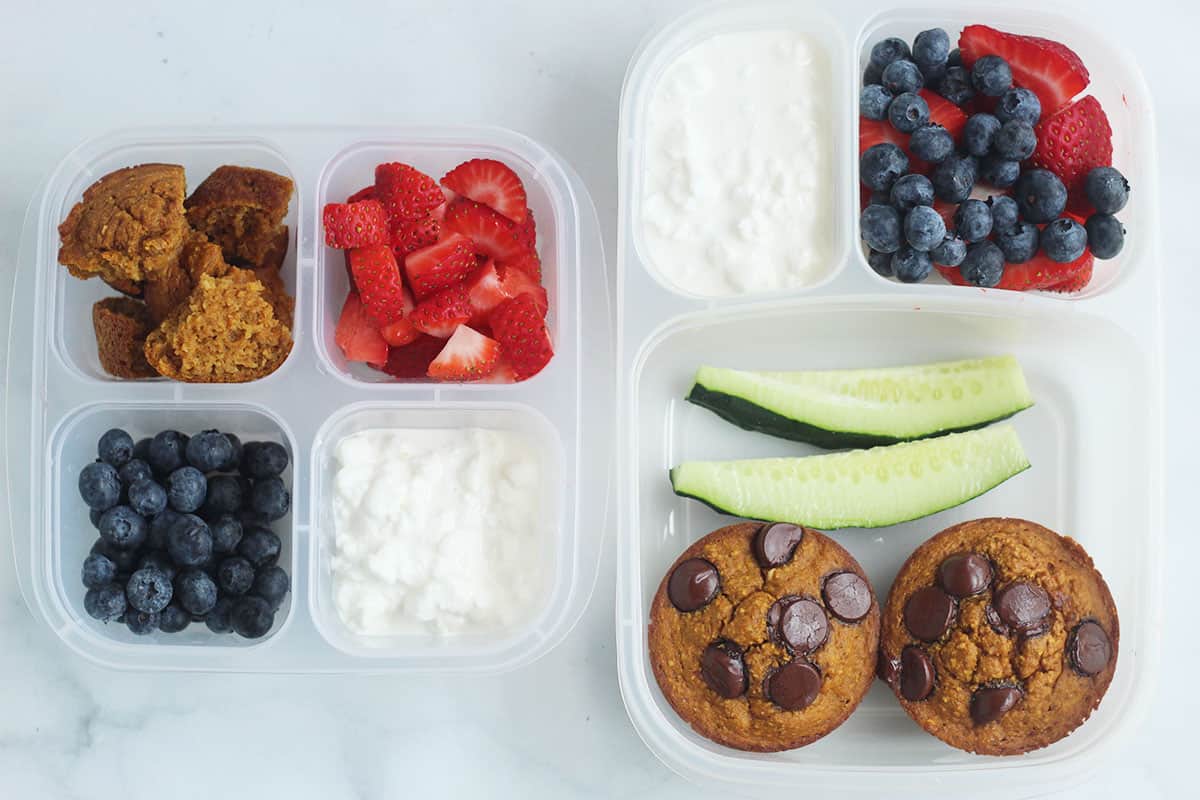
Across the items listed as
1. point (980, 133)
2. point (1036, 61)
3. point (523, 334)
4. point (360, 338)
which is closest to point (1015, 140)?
point (980, 133)

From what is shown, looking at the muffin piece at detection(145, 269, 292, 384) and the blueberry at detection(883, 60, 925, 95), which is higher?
the blueberry at detection(883, 60, 925, 95)

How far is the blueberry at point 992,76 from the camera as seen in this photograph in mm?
1563

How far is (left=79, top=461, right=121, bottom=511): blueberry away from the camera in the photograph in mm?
1511

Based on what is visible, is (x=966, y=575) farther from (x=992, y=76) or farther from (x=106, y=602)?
(x=106, y=602)

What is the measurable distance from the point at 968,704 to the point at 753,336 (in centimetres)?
64

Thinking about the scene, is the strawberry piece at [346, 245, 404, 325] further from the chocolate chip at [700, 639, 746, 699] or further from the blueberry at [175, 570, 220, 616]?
the chocolate chip at [700, 639, 746, 699]

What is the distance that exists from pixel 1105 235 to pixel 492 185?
0.92m

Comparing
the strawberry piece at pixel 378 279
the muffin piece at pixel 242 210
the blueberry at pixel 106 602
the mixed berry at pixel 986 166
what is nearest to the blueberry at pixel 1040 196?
the mixed berry at pixel 986 166

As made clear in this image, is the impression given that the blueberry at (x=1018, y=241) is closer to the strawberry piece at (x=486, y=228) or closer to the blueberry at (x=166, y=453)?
the strawberry piece at (x=486, y=228)

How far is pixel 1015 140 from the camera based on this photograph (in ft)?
5.02

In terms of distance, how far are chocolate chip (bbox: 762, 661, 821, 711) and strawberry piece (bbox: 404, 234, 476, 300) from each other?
0.75 metres

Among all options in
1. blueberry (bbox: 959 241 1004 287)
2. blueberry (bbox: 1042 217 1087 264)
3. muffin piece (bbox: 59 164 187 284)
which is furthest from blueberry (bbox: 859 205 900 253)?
muffin piece (bbox: 59 164 187 284)

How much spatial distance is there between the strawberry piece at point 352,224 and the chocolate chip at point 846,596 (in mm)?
829

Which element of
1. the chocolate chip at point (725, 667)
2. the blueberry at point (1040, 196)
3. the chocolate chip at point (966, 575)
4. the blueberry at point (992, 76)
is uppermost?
the blueberry at point (992, 76)
